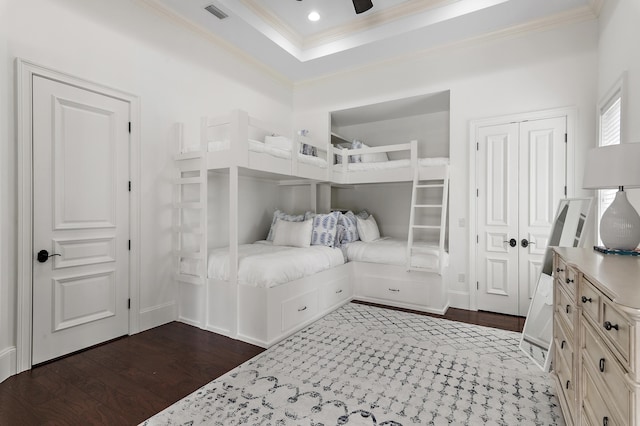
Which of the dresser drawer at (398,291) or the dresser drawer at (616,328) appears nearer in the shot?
the dresser drawer at (616,328)

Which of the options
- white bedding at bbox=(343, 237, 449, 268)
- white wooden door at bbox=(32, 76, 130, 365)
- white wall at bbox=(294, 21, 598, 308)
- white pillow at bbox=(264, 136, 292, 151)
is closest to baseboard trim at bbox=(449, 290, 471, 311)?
white wall at bbox=(294, 21, 598, 308)

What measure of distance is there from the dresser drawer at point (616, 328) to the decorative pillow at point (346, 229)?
312cm

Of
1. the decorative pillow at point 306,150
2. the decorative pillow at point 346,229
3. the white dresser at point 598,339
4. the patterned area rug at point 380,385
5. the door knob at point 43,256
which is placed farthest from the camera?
the decorative pillow at point 306,150

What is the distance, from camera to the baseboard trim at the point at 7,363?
212 cm

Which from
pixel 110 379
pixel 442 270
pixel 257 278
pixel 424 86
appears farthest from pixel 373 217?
pixel 110 379

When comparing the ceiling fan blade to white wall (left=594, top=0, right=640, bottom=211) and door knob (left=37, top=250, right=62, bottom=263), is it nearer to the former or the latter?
white wall (left=594, top=0, right=640, bottom=211)

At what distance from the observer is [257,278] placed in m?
2.76

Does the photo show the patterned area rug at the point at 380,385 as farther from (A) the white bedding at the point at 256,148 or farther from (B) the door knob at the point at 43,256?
(A) the white bedding at the point at 256,148

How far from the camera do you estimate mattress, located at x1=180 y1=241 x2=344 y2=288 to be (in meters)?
2.78

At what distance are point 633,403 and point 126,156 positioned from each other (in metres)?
3.49

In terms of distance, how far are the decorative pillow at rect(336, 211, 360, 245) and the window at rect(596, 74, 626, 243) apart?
2.56m

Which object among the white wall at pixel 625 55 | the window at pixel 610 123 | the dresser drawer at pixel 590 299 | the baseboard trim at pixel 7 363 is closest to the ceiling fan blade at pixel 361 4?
the white wall at pixel 625 55

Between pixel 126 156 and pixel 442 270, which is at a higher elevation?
pixel 126 156

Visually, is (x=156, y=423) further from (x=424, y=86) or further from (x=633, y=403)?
(x=424, y=86)
